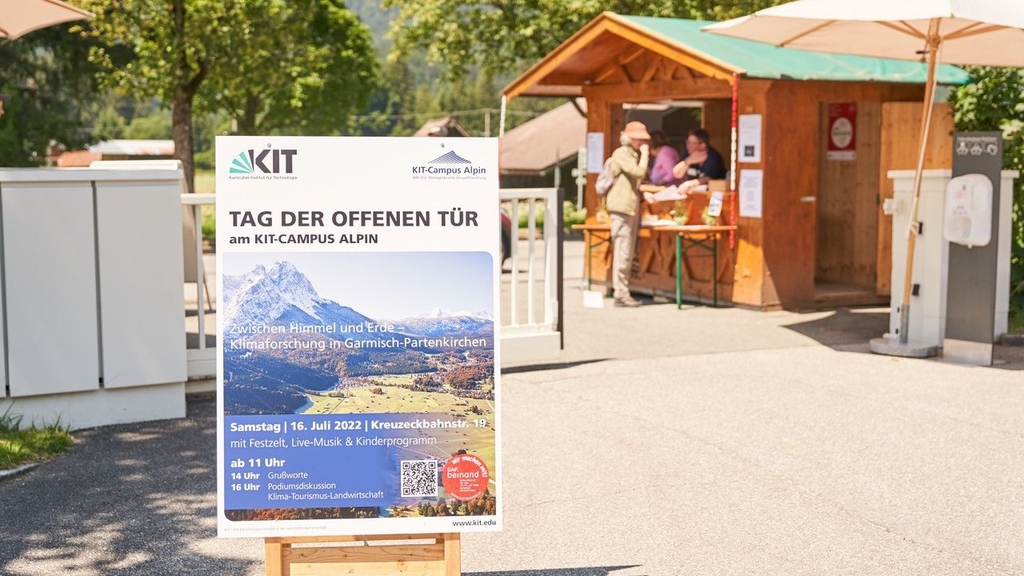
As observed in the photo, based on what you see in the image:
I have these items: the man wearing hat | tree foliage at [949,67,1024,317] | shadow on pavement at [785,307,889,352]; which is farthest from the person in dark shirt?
tree foliage at [949,67,1024,317]

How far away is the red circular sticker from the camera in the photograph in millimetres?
4215

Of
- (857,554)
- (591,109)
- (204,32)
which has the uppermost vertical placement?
(204,32)

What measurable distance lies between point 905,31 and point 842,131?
→ 437cm

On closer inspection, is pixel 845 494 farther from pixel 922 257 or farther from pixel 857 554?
pixel 922 257

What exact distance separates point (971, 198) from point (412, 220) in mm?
6827

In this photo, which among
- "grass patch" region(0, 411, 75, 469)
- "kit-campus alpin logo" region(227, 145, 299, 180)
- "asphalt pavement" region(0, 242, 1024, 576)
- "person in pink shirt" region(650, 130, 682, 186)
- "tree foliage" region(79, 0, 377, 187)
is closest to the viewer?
"kit-campus alpin logo" region(227, 145, 299, 180)

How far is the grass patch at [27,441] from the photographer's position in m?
6.80

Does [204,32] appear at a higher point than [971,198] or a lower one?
higher

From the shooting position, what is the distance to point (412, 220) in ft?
14.0

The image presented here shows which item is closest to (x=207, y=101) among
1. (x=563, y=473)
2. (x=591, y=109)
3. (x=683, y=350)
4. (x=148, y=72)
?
(x=148, y=72)

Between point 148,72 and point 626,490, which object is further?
point 148,72

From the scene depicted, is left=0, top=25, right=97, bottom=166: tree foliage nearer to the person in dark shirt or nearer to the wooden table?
the person in dark shirt

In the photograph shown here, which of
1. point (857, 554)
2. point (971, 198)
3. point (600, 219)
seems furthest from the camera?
point (600, 219)

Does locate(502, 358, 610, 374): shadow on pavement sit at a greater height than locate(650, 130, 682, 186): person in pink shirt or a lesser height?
lesser
